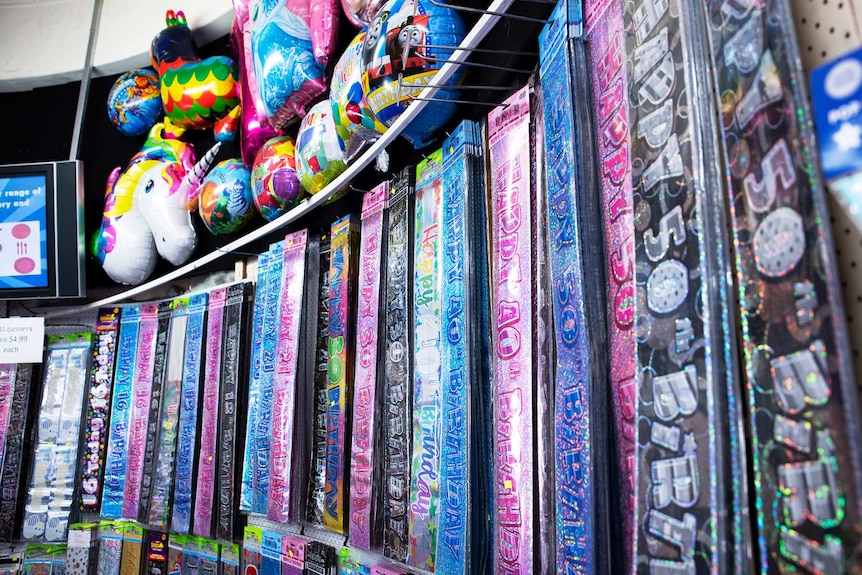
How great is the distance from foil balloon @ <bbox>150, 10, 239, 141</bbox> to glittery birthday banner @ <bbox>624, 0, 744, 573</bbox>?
9.26 ft

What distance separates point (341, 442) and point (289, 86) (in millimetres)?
1344

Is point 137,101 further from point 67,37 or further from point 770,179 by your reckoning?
point 770,179

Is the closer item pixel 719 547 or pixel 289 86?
pixel 719 547

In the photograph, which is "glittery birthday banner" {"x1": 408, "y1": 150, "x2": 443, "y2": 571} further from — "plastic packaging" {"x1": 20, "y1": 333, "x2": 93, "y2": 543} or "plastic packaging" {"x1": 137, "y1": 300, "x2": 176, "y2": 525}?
"plastic packaging" {"x1": 20, "y1": 333, "x2": 93, "y2": 543}

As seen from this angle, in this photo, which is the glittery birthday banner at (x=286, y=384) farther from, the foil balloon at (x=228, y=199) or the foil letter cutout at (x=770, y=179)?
the foil letter cutout at (x=770, y=179)

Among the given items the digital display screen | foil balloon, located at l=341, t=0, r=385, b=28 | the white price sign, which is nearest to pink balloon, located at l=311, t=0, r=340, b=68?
foil balloon, located at l=341, t=0, r=385, b=28

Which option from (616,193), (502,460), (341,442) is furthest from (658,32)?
(341,442)

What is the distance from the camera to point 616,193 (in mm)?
1068

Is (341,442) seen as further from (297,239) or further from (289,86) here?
(289,86)

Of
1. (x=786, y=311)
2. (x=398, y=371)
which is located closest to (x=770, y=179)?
(x=786, y=311)

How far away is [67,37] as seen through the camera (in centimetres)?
473

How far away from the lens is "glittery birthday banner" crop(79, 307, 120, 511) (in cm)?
371

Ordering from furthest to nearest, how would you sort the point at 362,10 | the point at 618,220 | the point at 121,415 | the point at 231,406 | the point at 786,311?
1. the point at 121,415
2. the point at 231,406
3. the point at 362,10
4. the point at 618,220
5. the point at 786,311

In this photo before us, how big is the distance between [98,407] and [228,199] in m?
1.69
